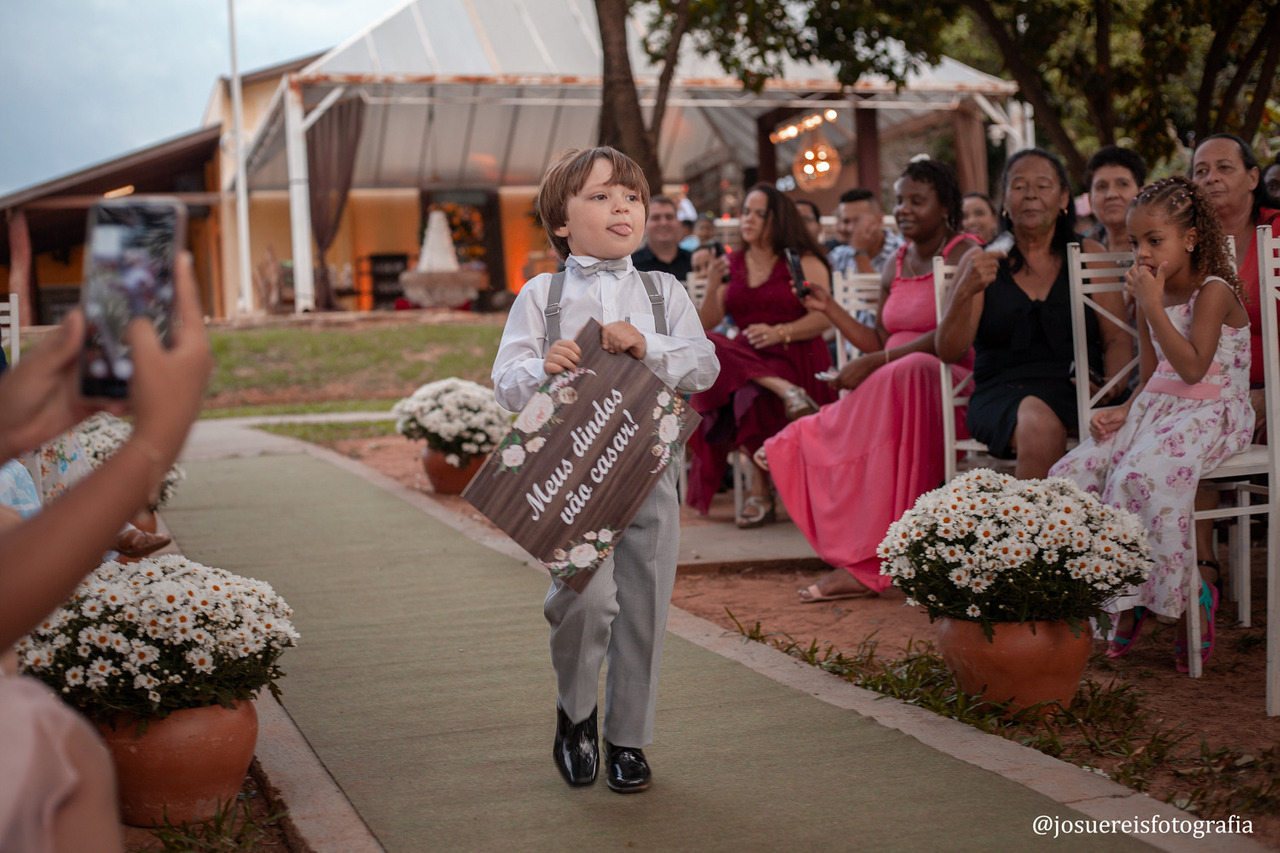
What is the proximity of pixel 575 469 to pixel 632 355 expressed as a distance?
31cm

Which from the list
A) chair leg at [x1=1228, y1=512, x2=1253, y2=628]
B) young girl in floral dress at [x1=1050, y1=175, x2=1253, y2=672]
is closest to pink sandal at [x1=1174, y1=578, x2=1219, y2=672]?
young girl in floral dress at [x1=1050, y1=175, x2=1253, y2=672]

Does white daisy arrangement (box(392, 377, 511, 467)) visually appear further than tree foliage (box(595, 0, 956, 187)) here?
No

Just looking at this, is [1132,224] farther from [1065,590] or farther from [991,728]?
[991,728]

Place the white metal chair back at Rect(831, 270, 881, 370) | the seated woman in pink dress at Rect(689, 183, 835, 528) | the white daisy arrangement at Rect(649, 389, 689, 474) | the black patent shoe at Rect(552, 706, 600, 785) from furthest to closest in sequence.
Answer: the white metal chair back at Rect(831, 270, 881, 370), the seated woman in pink dress at Rect(689, 183, 835, 528), the black patent shoe at Rect(552, 706, 600, 785), the white daisy arrangement at Rect(649, 389, 689, 474)

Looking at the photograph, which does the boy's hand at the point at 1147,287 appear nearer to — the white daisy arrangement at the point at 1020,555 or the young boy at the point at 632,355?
the white daisy arrangement at the point at 1020,555

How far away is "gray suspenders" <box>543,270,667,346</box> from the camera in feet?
9.98

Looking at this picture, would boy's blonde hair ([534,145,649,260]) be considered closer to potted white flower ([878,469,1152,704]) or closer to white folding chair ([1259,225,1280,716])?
potted white flower ([878,469,1152,704])

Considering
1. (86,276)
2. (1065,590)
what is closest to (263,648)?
(86,276)

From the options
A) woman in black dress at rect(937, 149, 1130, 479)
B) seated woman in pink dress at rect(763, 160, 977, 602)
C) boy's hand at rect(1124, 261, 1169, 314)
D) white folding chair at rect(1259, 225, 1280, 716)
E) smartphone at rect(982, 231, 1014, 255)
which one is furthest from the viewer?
seated woman in pink dress at rect(763, 160, 977, 602)

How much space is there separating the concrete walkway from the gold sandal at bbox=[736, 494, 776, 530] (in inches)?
70.3

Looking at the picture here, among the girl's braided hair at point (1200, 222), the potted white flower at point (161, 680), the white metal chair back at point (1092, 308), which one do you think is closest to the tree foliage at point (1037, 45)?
the white metal chair back at point (1092, 308)

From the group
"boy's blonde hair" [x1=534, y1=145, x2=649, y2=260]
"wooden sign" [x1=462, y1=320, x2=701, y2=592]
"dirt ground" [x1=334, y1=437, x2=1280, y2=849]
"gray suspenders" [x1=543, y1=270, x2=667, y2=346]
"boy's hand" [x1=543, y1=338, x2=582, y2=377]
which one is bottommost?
"dirt ground" [x1=334, y1=437, x2=1280, y2=849]

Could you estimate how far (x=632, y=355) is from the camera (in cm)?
292

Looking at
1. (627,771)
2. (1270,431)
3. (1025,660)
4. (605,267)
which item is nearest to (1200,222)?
(1270,431)
